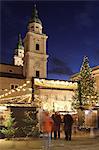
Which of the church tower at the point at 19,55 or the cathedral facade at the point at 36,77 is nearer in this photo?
the cathedral facade at the point at 36,77

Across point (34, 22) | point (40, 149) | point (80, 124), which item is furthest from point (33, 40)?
point (40, 149)

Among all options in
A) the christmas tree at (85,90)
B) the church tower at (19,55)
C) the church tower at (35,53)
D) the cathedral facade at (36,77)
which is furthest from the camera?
the church tower at (19,55)

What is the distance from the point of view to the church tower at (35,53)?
168ft

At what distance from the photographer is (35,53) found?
52.1m

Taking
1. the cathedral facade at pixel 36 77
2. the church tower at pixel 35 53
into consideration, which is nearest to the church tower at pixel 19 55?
the cathedral facade at pixel 36 77

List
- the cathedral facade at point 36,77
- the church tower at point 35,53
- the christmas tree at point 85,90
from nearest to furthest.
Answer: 1. the cathedral facade at point 36,77
2. the christmas tree at point 85,90
3. the church tower at point 35,53

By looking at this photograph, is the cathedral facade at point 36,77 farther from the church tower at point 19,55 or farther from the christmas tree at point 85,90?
the church tower at point 19,55

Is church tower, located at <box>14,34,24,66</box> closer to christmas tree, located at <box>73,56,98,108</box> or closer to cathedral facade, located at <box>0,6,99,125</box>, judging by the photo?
cathedral facade, located at <box>0,6,99,125</box>

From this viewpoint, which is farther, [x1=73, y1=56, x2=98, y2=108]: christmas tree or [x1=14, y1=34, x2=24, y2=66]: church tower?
[x1=14, y1=34, x2=24, y2=66]: church tower

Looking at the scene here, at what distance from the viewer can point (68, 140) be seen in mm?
15078

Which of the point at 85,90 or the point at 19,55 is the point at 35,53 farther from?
the point at 19,55

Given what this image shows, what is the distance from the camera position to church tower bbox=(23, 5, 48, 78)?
168ft

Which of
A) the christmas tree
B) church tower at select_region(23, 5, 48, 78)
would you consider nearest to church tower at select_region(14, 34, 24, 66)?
church tower at select_region(23, 5, 48, 78)

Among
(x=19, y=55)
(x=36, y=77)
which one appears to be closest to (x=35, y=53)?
(x=36, y=77)
